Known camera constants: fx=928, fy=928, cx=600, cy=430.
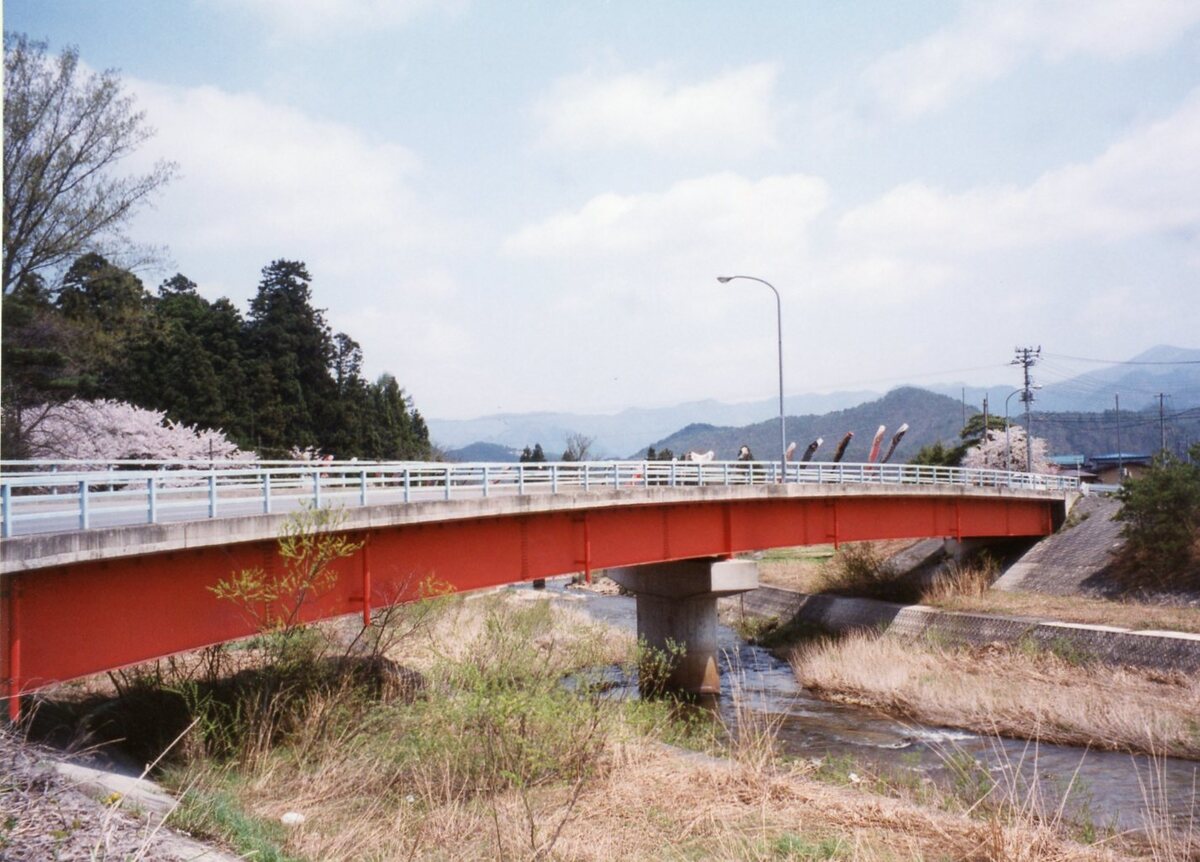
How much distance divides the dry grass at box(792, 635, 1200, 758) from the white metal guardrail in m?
6.25

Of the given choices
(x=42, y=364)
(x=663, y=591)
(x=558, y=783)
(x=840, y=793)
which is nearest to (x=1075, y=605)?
(x=663, y=591)

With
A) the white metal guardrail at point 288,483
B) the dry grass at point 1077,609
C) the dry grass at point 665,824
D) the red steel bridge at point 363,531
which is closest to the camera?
the dry grass at point 665,824

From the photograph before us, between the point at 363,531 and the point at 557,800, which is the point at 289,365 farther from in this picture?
the point at 557,800

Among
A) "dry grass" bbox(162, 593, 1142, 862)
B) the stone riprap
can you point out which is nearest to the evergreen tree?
the stone riprap

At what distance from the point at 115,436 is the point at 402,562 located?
97.9ft

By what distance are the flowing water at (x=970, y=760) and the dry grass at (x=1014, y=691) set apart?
536mm

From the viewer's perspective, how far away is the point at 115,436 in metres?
41.9

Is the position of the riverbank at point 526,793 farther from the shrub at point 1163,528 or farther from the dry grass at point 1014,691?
the shrub at point 1163,528

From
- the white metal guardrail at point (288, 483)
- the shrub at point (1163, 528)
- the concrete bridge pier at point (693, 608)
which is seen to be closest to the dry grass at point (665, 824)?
the white metal guardrail at point (288, 483)

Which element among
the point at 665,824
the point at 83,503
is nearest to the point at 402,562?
the point at 83,503

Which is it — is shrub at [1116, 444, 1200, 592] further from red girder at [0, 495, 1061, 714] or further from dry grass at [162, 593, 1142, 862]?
dry grass at [162, 593, 1142, 862]

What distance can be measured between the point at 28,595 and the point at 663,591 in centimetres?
2067

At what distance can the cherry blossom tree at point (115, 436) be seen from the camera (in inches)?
1324

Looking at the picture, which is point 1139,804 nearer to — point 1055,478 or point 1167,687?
point 1167,687
